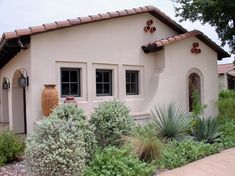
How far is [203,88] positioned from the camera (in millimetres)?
15336

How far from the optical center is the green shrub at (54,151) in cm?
720

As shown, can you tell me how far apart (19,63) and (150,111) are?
526 cm

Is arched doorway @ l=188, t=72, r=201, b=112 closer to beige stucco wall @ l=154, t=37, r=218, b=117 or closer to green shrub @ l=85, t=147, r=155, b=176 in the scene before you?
beige stucco wall @ l=154, t=37, r=218, b=117

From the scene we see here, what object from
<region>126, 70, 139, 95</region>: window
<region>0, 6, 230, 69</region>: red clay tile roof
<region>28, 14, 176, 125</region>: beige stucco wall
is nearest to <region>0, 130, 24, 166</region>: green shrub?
<region>28, 14, 176, 125</region>: beige stucco wall

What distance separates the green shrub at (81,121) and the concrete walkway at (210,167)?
1.90m

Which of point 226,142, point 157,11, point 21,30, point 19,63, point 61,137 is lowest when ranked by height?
point 226,142

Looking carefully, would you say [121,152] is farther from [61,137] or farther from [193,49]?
[193,49]

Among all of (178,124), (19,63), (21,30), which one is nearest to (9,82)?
(19,63)

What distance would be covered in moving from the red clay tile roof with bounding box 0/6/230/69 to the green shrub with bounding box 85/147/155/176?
183 inches

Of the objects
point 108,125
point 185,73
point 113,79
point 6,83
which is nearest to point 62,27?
point 113,79

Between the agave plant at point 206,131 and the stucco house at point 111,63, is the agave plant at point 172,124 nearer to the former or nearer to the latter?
the agave plant at point 206,131

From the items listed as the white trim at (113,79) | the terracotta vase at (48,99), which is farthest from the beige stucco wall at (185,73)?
the terracotta vase at (48,99)

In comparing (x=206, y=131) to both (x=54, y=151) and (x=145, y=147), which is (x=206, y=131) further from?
(x=54, y=151)

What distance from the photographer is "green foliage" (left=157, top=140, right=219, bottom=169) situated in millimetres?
9305
